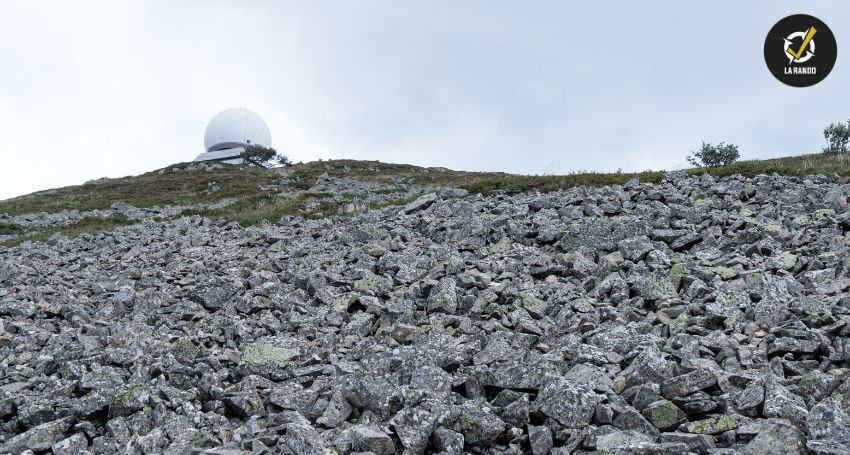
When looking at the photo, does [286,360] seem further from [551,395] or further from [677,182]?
[677,182]

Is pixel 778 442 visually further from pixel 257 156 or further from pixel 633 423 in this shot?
pixel 257 156

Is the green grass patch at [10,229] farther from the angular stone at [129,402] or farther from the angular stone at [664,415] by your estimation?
the angular stone at [664,415]

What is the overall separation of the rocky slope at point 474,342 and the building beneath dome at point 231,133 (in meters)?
80.1

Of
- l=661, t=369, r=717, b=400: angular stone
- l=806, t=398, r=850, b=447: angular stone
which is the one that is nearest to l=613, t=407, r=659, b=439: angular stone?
l=661, t=369, r=717, b=400: angular stone

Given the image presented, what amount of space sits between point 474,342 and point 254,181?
5260cm

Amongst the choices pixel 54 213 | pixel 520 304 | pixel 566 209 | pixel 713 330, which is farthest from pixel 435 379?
pixel 54 213

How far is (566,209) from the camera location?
54.0ft

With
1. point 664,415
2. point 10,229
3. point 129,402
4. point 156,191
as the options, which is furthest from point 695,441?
point 156,191

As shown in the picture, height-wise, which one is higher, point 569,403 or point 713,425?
point 569,403

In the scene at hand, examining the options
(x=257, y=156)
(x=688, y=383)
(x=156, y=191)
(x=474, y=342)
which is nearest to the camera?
(x=688, y=383)

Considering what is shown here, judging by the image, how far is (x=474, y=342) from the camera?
26.8ft

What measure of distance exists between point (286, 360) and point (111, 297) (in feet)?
21.8

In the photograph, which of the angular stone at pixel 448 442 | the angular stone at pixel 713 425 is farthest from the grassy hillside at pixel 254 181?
the angular stone at pixel 448 442

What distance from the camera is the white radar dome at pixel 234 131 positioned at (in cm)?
9219
